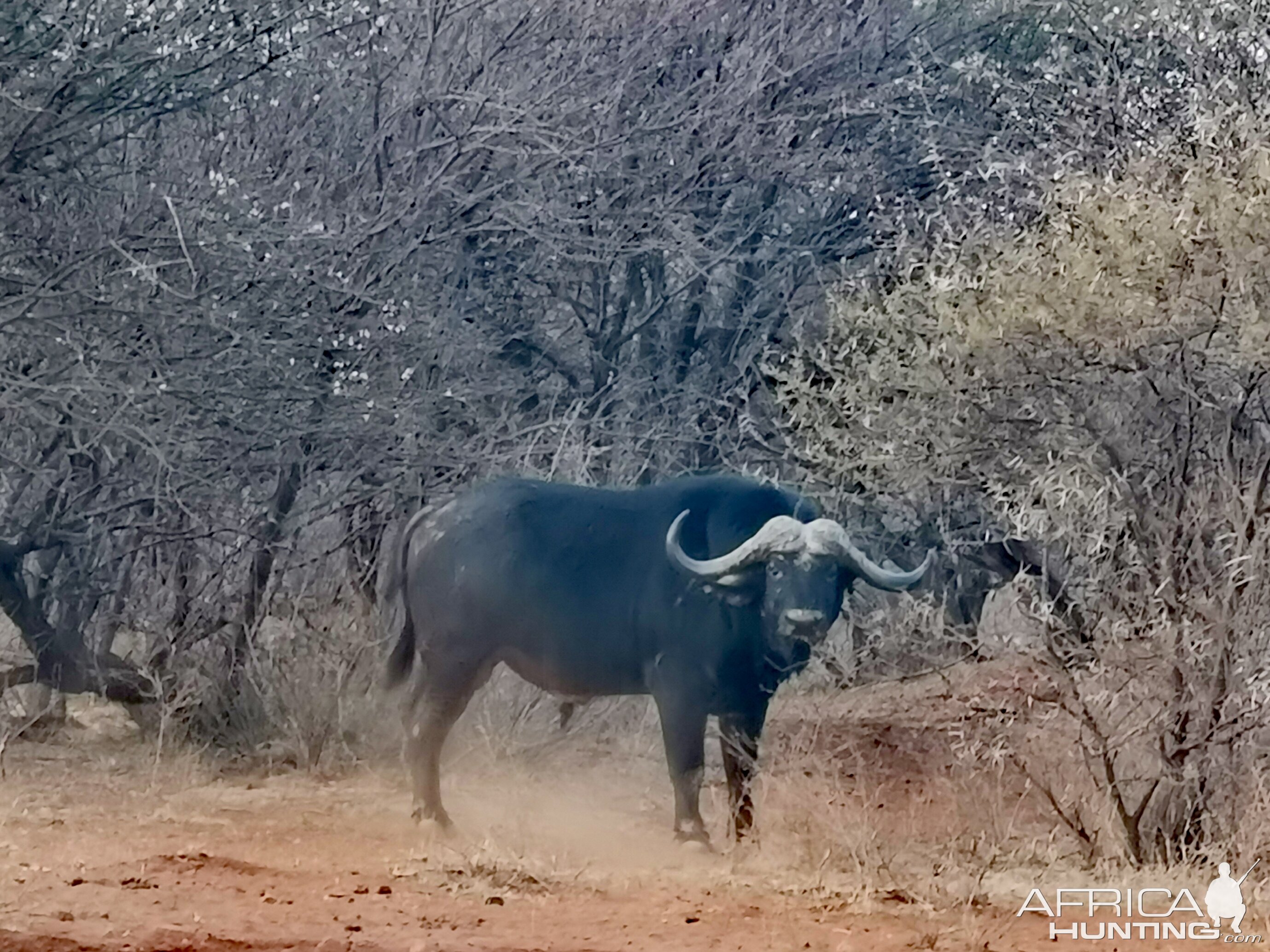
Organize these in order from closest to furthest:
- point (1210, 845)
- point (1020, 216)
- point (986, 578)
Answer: point (1210, 845)
point (1020, 216)
point (986, 578)

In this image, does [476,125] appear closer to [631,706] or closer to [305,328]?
[305,328]

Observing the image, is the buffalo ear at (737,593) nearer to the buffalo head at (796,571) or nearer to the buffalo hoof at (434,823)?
the buffalo head at (796,571)

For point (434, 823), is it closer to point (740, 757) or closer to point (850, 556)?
point (740, 757)

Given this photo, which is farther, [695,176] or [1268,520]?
[695,176]

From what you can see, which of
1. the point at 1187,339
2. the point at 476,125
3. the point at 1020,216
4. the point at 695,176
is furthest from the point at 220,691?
the point at 1187,339

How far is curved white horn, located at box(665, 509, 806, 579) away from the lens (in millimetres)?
9266

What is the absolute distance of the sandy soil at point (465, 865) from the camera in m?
7.17

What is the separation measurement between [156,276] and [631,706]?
4.68 m

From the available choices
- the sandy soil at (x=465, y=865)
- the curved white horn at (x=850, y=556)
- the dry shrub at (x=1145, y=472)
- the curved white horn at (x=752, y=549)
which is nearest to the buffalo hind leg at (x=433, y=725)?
the sandy soil at (x=465, y=865)

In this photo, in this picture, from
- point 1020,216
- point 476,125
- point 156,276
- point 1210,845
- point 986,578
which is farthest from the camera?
point 986,578

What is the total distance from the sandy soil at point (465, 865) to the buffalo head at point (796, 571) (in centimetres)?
99

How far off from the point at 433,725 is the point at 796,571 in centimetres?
224

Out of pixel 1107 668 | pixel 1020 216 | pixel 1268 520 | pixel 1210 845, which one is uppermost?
pixel 1020 216

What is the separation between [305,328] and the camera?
11.2 meters
